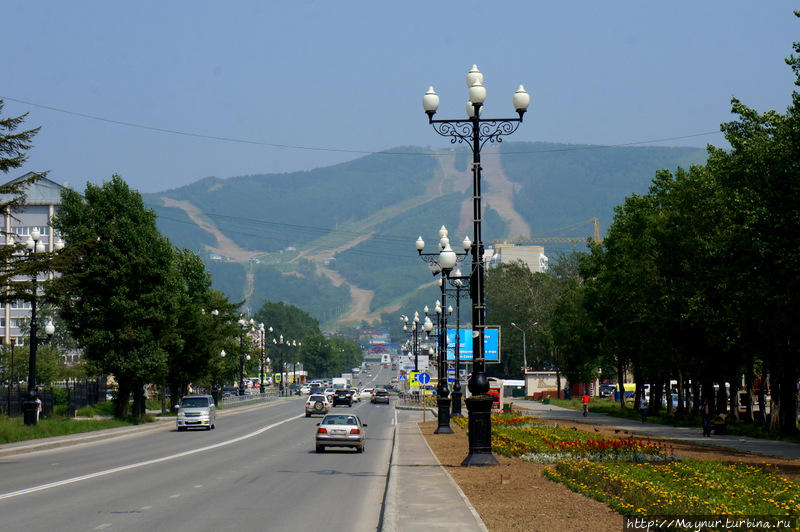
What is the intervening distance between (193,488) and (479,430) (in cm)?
700

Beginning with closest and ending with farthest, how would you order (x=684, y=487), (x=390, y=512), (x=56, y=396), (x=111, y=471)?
(x=390, y=512)
(x=684, y=487)
(x=111, y=471)
(x=56, y=396)

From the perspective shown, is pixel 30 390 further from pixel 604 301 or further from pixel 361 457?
pixel 604 301

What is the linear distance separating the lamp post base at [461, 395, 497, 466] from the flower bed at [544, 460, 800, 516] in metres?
1.96

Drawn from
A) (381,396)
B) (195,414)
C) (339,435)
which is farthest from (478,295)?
(381,396)

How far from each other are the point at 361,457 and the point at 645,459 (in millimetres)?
11735

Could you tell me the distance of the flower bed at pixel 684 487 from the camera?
45.1 ft

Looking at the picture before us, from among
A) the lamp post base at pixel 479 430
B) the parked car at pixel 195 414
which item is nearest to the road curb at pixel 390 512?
the lamp post base at pixel 479 430

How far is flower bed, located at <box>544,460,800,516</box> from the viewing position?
541 inches

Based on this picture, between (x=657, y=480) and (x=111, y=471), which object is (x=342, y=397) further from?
(x=657, y=480)

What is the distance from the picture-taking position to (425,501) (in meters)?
16.6

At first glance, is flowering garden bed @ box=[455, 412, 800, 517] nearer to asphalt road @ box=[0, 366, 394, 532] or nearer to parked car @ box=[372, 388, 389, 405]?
asphalt road @ box=[0, 366, 394, 532]

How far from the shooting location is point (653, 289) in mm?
53281

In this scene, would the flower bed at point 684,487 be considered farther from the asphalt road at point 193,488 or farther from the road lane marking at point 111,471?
the road lane marking at point 111,471

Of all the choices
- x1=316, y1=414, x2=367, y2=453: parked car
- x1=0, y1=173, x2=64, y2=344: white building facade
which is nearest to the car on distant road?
x1=316, y1=414, x2=367, y2=453: parked car
